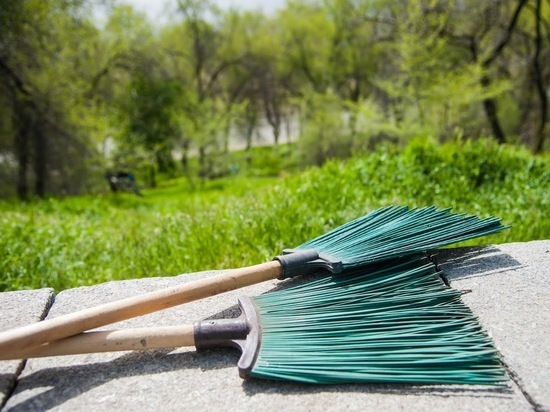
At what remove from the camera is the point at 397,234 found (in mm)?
2139

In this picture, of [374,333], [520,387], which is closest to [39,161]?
[374,333]

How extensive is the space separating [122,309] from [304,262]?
757 millimetres

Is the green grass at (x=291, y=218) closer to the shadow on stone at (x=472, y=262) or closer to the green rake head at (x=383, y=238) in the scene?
the green rake head at (x=383, y=238)

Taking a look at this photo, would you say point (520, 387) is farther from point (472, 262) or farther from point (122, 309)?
point (122, 309)

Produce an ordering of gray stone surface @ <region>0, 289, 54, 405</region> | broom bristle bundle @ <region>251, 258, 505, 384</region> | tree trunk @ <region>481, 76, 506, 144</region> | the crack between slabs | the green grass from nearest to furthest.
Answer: the crack between slabs
broom bristle bundle @ <region>251, 258, 505, 384</region>
gray stone surface @ <region>0, 289, 54, 405</region>
the green grass
tree trunk @ <region>481, 76, 506, 144</region>

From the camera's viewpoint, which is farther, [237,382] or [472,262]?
[472,262]

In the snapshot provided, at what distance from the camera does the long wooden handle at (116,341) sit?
152 cm

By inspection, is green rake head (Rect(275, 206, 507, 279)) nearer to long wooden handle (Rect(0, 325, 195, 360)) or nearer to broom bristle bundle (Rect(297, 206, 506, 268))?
broom bristle bundle (Rect(297, 206, 506, 268))

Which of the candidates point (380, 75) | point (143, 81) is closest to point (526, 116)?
point (380, 75)

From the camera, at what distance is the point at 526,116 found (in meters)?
22.9

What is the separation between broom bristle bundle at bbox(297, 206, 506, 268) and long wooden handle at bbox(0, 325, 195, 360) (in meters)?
0.74

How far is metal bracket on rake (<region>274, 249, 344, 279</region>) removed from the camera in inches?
78.7

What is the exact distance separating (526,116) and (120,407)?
25178 millimetres

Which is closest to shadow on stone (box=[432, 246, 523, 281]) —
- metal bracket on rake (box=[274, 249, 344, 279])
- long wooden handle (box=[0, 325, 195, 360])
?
metal bracket on rake (box=[274, 249, 344, 279])
